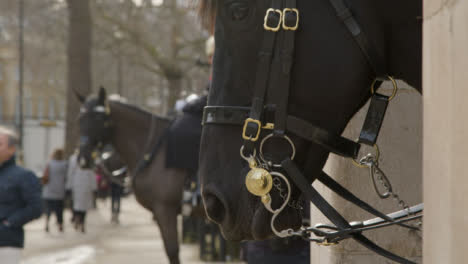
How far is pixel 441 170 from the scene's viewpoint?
5.58ft

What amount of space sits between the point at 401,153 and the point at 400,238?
15.1 inches

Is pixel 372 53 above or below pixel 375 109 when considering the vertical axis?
above

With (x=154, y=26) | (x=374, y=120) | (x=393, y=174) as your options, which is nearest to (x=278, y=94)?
(x=374, y=120)

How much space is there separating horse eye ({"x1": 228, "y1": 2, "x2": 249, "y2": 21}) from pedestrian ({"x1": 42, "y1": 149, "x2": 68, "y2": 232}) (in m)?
15.1

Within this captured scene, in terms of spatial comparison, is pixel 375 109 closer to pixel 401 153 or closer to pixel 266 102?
pixel 266 102

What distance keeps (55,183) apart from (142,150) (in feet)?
27.2

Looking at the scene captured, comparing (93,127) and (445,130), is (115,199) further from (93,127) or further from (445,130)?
(445,130)

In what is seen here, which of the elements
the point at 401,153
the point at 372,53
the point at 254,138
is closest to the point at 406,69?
the point at 372,53

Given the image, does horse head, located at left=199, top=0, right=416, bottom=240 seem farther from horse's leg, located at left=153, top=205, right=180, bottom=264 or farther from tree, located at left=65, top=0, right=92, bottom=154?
tree, located at left=65, top=0, right=92, bottom=154

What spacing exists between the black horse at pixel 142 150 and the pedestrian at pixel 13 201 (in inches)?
71.2

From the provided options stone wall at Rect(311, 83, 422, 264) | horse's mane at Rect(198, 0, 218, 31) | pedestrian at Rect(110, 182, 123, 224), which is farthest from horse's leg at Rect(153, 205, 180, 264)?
pedestrian at Rect(110, 182, 123, 224)

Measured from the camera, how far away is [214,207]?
2135 millimetres

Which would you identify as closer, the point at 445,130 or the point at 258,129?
the point at 445,130

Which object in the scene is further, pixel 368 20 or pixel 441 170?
pixel 368 20
